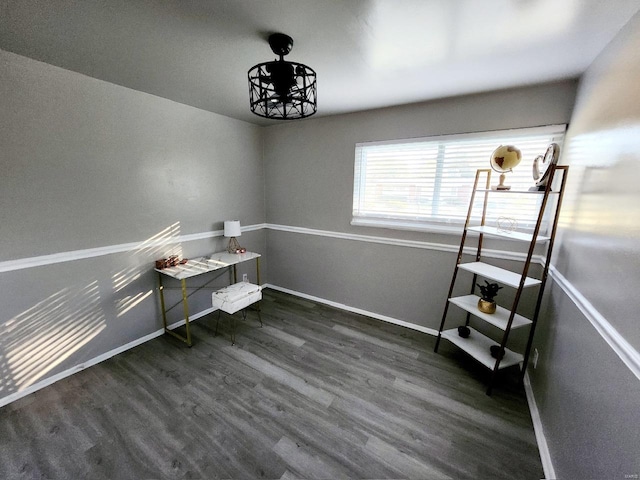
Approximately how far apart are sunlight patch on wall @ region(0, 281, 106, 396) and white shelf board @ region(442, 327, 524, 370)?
10.2 ft

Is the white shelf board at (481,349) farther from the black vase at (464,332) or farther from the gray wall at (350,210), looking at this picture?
the gray wall at (350,210)

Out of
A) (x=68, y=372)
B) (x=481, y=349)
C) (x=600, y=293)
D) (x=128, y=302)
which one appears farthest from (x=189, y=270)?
(x=600, y=293)

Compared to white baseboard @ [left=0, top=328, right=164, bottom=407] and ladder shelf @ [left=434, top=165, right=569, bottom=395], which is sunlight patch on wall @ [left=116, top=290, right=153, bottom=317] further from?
ladder shelf @ [left=434, top=165, right=569, bottom=395]

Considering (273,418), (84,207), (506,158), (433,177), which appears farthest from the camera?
(433,177)

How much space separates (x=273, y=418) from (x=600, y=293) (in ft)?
6.39

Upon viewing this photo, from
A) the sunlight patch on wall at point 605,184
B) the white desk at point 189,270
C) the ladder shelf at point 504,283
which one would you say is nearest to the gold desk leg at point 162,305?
the white desk at point 189,270

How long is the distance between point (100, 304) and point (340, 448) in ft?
7.37

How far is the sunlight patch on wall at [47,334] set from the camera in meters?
1.76

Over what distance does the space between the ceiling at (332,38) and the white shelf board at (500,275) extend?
1464mm

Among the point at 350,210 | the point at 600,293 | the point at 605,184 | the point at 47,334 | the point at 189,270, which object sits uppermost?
the point at 605,184

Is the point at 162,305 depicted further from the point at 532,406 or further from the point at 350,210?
the point at 532,406

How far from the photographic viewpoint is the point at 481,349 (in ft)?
6.84

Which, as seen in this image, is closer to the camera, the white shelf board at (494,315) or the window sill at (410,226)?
the white shelf board at (494,315)

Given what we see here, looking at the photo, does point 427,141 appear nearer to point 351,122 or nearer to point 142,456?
point 351,122
